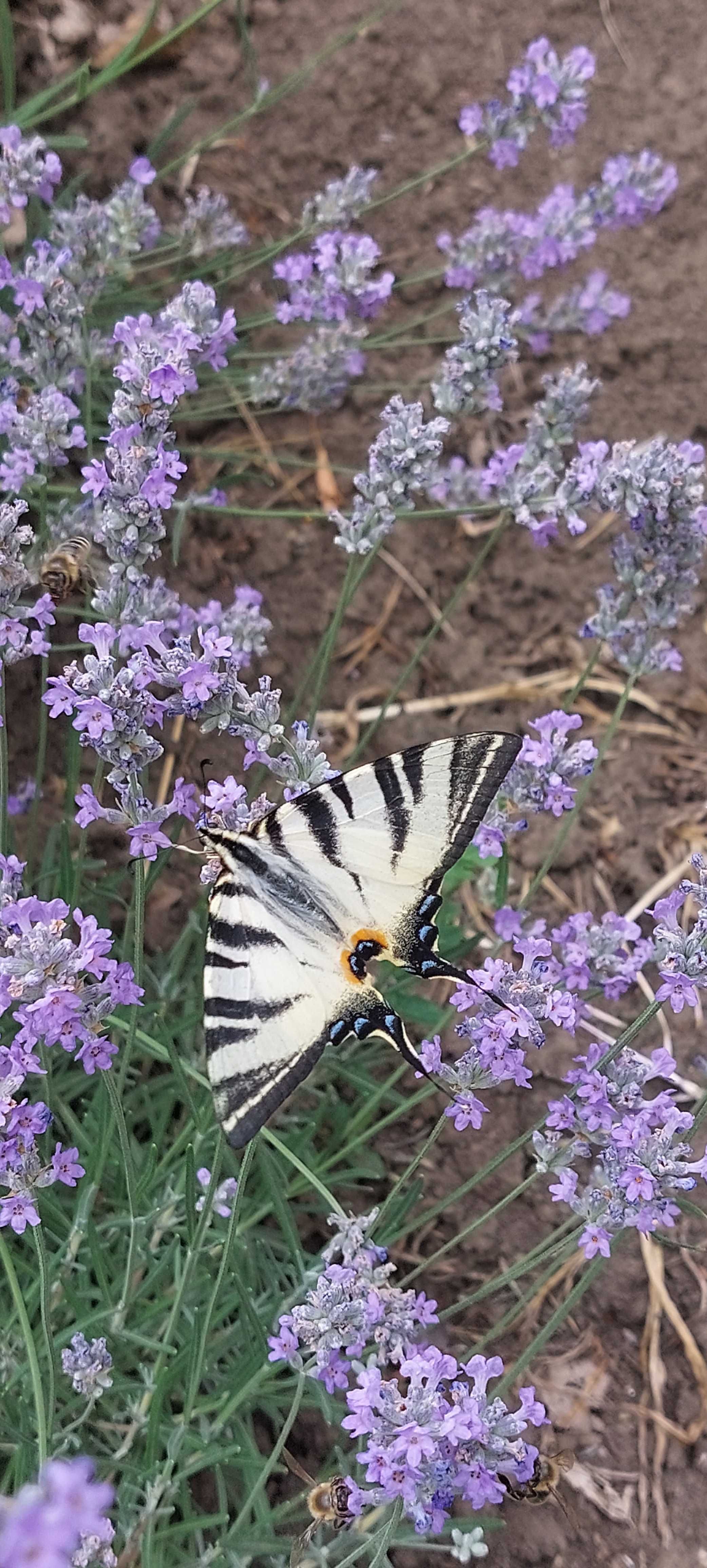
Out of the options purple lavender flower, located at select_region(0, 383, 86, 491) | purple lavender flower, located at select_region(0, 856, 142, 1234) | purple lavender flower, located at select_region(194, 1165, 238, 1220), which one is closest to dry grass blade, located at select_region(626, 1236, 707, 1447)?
purple lavender flower, located at select_region(194, 1165, 238, 1220)

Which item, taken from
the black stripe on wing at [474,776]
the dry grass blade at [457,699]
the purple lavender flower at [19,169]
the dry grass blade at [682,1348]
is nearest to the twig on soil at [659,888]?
the dry grass blade at [457,699]

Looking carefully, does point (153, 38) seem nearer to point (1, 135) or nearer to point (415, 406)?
point (1, 135)

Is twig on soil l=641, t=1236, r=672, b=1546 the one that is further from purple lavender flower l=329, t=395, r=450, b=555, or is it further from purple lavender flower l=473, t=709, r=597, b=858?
purple lavender flower l=329, t=395, r=450, b=555

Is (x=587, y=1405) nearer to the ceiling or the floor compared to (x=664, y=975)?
nearer to the floor

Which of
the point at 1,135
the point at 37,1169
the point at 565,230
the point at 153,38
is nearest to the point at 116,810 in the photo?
the point at 37,1169

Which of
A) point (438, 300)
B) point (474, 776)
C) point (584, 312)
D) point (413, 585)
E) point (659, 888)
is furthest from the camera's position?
point (438, 300)

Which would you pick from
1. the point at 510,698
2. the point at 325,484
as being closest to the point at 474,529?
the point at 325,484

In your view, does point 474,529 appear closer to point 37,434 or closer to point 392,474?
point 392,474
